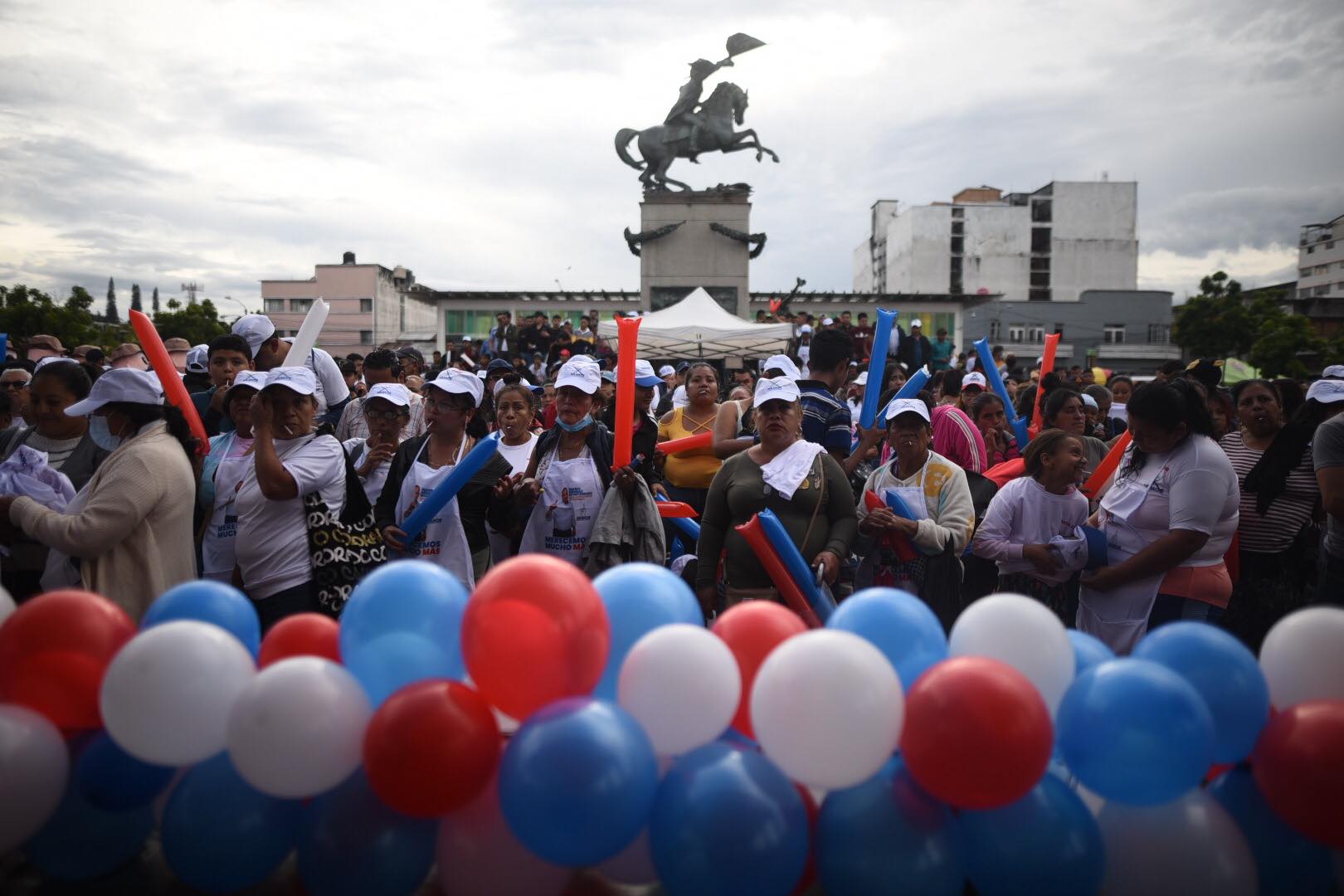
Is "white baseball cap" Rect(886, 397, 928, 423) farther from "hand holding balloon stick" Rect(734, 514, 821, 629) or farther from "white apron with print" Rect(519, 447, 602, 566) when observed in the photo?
"white apron with print" Rect(519, 447, 602, 566)

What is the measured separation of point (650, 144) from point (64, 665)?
939 inches

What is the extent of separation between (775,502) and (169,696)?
2546mm

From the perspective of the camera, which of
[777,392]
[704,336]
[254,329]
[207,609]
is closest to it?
[207,609]

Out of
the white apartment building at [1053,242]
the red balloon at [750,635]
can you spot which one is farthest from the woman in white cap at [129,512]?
the white apartment building at [1053,242]

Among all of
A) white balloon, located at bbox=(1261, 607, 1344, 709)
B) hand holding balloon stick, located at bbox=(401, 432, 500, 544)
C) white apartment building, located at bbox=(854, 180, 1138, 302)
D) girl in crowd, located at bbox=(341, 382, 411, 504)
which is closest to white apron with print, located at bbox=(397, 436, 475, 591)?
hand holding balloon stick, located at bbox=(401, 432, 500, 544)

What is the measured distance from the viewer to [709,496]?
4.11m

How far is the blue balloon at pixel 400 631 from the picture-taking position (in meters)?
2.14

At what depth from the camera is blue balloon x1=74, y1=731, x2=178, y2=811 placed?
2.11m


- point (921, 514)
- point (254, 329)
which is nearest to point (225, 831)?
point (921, 514)

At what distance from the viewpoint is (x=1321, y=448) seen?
157 inches

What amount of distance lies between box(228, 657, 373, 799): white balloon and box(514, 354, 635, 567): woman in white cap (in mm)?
2294

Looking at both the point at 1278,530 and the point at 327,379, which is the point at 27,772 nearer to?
the point at 327,379

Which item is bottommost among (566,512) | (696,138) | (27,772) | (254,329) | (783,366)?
(27,772)

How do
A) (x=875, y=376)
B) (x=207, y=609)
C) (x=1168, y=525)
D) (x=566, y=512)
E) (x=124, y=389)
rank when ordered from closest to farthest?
(x=207, y=609), (x=124, y=389), (x=1168, y=525), (x=566, y=512), (x=875, y=376)
